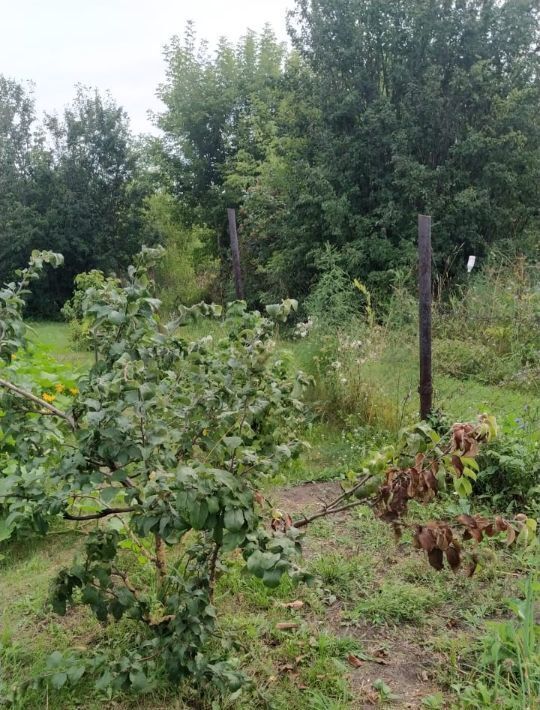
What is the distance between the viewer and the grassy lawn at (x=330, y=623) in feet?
6.61

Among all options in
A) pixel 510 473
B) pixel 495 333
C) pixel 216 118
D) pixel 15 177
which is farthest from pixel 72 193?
pixel 510 473

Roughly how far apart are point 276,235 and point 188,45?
854 cm

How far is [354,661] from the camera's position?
2.20m

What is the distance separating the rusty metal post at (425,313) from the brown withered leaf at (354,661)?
7.00 feet

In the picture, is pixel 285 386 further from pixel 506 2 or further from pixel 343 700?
pixel 506 2

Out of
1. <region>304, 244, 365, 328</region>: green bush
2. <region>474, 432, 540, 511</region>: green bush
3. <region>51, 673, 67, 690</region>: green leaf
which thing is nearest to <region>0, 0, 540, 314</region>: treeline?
<region>304, 244, 365, 328</region>: green bush

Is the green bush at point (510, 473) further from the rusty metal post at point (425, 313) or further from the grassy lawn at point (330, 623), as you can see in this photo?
the rusty metal post at point (425, 313)

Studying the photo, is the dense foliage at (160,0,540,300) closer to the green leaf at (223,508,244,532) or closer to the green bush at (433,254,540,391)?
the green bush at (433,254,540,391)

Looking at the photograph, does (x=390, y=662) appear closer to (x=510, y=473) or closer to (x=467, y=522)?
(x=467, y=522)

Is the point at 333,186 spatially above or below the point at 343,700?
above

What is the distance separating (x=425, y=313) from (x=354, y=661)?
2445mm

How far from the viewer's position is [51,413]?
1970 mm

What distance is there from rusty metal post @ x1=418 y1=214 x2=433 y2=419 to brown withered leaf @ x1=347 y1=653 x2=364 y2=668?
7.00 ft

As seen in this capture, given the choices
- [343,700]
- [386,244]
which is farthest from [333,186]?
[343,700]
